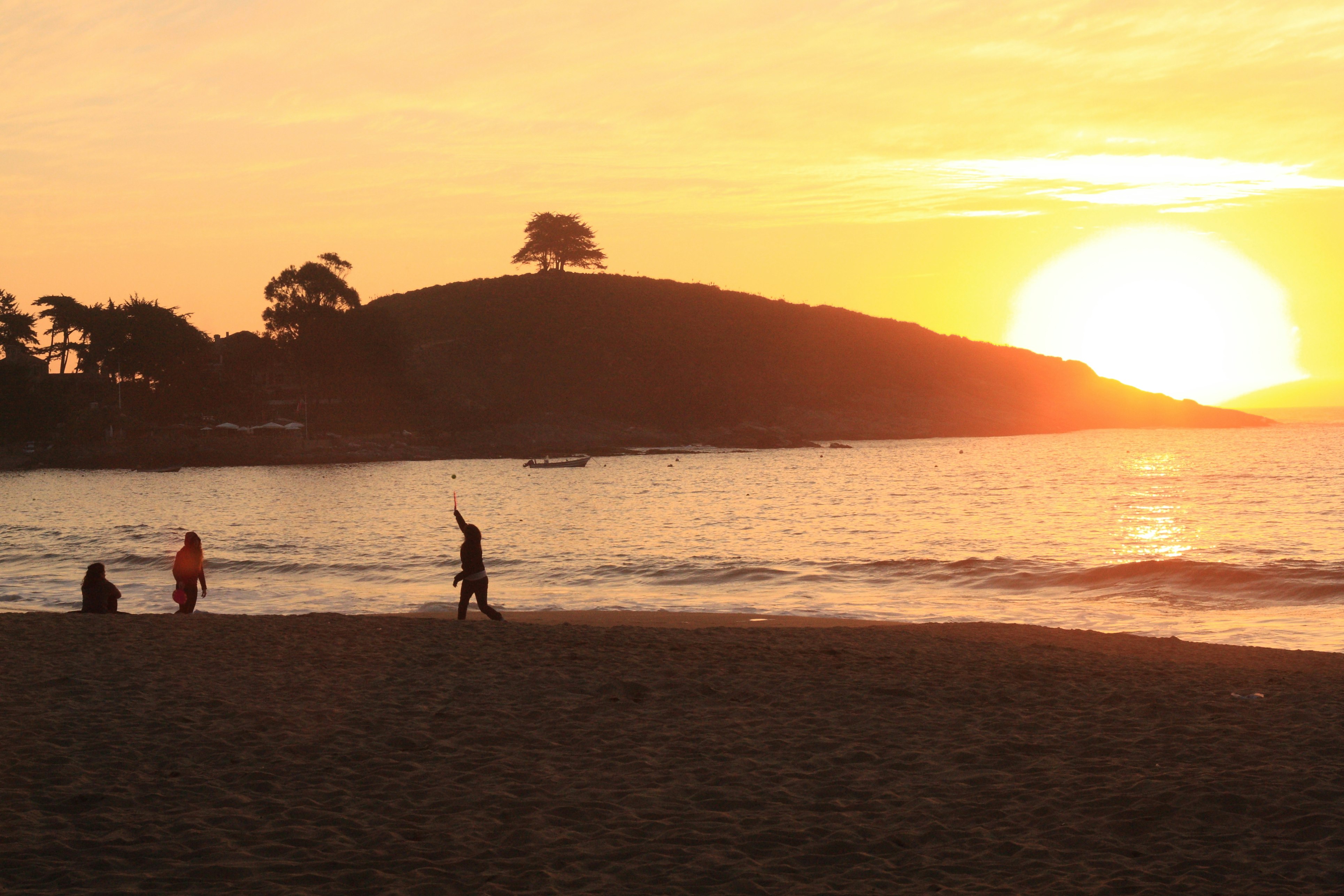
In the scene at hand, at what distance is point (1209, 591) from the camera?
22812mm

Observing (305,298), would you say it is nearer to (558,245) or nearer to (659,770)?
(558,245)

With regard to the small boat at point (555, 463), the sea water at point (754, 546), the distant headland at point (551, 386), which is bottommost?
the sea water at point (754, 546)

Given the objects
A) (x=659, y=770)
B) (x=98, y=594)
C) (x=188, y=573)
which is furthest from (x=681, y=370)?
(x=659, y=770)

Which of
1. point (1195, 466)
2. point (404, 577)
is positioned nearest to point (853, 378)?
point (1195, 466)

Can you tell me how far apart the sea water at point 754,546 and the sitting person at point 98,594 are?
526cm

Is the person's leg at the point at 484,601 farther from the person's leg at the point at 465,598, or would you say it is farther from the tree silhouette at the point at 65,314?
the tree silhouette at the point at 65,314

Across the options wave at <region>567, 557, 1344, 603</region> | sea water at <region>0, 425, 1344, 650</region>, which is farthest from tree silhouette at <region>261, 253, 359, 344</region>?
wave at <region>567, 557, 1344, 603</region>

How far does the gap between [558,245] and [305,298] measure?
6212 centimetres

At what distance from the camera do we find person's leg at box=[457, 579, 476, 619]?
1605 cm

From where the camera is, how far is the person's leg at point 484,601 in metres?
16.0

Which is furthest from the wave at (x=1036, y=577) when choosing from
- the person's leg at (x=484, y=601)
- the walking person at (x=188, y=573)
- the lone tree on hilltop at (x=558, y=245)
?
the lone tree on hilltop at (x=558, y=245)

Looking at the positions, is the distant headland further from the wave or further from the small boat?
the wave

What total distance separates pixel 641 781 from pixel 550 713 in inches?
87.6

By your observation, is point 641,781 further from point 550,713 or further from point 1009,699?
point 1009,699
